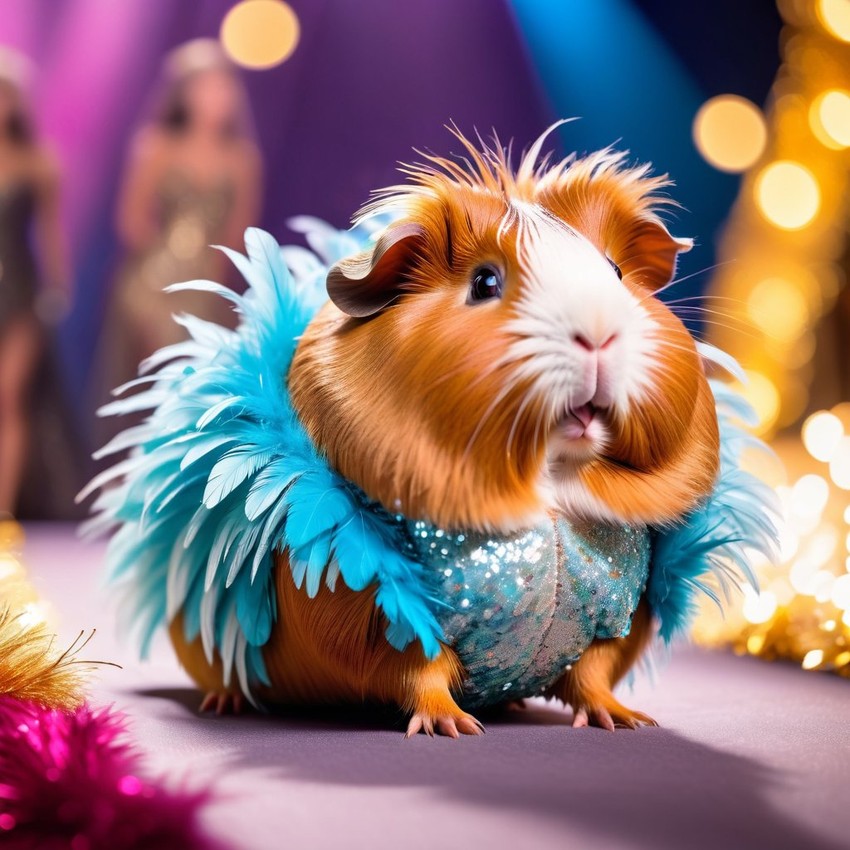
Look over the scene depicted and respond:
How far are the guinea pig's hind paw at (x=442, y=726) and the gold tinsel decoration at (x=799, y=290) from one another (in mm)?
857

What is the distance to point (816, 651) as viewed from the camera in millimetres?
1566

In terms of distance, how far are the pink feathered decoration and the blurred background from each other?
1.35 meters

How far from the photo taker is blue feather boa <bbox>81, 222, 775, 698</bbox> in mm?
1009

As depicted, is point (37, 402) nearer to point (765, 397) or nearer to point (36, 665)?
point (765, 397)

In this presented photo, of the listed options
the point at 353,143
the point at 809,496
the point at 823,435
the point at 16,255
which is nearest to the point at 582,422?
the point at 809,496

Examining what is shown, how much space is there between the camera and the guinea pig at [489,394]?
3.16 feet

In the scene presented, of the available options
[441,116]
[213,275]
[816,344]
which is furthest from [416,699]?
[213,275]

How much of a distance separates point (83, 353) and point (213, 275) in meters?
0.50

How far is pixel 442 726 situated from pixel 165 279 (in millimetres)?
2603

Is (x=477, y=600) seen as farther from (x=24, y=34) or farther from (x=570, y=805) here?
(x=24, y=34)

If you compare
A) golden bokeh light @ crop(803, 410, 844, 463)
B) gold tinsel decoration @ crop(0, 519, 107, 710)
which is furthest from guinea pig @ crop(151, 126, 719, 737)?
golden bokeh light @ crop(803, 410, 844, 463)

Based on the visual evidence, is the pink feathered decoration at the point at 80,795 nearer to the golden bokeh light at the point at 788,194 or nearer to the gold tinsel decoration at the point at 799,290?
the gold tinsel decoration at the point at 799,290

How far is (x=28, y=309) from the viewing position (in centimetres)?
339

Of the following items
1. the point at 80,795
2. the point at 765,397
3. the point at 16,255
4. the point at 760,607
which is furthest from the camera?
the point at 16,255
